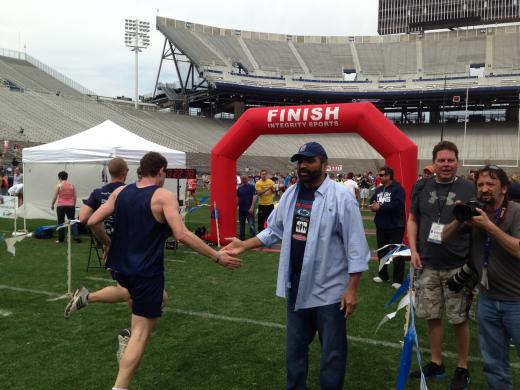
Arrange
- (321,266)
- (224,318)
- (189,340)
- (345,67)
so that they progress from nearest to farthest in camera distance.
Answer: (321,266), (189,340), (224,318), (345,67)

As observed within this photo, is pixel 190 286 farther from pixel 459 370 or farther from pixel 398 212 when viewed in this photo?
pixel 459 370

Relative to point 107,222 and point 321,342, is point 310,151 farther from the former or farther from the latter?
point 107,222

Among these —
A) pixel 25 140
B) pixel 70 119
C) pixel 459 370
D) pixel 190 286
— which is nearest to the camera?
pixel 459 370

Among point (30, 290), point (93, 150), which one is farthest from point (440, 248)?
point (93, 150)

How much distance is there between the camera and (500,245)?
2.65 metres

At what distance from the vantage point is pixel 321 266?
2.86 meters

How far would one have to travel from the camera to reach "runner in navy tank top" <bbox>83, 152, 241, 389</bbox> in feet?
10.4

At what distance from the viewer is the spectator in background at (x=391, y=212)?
6734mm

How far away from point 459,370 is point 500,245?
1418 millimetres

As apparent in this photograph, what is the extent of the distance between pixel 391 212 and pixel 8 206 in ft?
27.3

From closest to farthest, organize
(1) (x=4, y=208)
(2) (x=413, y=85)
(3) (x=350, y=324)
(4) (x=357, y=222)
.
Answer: (4) (x=357, y=222) → (3) (x=350, y=324) → (1) (x=4, y=208) → (2) (x=413, y=85)

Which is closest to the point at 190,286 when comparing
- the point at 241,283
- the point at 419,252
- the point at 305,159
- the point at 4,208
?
the point at 241,283

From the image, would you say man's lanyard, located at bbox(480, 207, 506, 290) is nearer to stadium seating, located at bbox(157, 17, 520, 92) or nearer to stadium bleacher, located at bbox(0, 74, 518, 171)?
stadium bleacher, located at bbox(0, 74, 518, 171)

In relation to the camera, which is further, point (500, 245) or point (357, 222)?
point (357, 222)
